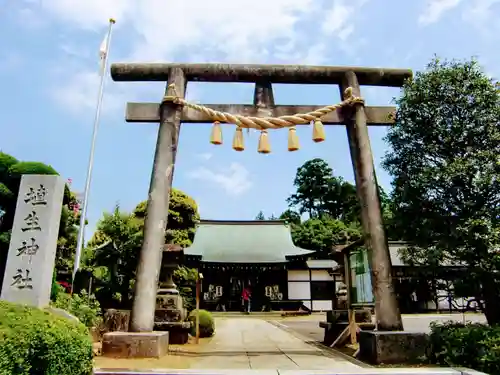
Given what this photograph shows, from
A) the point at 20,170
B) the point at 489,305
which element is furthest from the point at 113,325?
the point at 489,305

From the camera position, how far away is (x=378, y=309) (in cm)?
689

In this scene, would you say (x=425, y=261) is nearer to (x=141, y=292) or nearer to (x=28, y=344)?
(x=141, y=292)

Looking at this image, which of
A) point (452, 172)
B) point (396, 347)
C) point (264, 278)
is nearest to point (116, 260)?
point (396, 347)

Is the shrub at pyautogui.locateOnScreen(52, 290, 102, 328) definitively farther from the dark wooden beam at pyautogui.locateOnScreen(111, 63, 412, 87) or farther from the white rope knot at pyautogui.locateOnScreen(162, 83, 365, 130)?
the dark wooden beam at pyautogui.locateOnScreen(111, 63, 412, 87)

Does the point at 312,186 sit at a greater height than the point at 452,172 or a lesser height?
greater

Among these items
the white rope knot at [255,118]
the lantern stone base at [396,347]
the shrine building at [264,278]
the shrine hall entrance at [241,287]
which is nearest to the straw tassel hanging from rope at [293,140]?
the white rope knot at [255,118]

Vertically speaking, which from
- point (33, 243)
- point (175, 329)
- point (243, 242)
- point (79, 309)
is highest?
point (243, 242)

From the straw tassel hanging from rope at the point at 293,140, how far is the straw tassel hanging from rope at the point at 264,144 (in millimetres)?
449

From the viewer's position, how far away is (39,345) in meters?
3.75

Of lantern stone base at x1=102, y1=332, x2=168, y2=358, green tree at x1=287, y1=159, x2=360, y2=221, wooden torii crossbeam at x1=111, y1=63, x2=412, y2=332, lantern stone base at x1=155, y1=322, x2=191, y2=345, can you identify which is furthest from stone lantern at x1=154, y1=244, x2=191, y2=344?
green tree at x1=287, y1=159, x2=360, y2=221

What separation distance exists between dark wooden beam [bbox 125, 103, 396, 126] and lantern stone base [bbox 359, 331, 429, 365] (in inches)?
161

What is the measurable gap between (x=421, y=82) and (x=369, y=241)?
309 cm

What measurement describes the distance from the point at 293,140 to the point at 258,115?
1011mm

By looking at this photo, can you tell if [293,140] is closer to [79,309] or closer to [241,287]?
[79,309]
